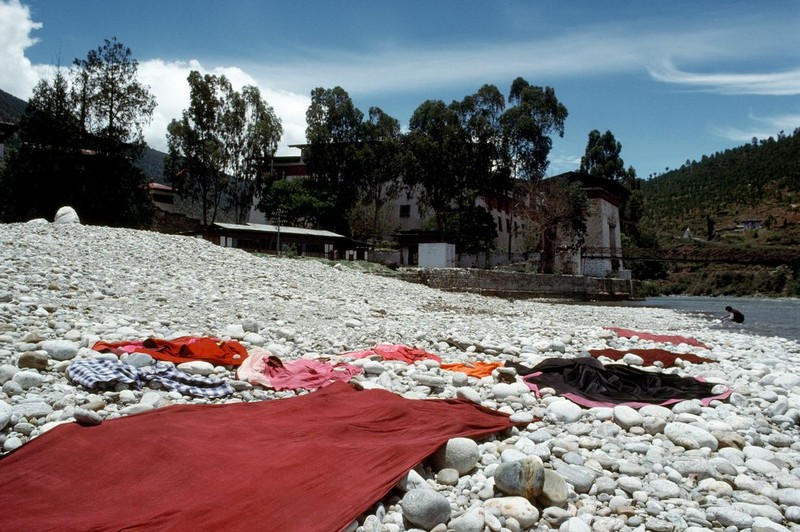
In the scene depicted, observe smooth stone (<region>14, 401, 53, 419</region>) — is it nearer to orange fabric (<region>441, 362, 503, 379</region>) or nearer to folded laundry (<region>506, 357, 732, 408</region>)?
orange fabric (<region>441, 362, 503, 379</region>)

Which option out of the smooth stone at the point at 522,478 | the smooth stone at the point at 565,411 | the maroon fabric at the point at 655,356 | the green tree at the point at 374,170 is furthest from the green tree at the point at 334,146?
the smooth stone at the point at 522,478

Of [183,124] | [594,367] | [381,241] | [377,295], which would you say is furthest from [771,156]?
[594,367]

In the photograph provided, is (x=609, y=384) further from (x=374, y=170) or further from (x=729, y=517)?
(x=374, y=170)

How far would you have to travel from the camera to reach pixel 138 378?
4922mm

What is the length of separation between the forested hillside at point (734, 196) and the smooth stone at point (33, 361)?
6706 centimetres

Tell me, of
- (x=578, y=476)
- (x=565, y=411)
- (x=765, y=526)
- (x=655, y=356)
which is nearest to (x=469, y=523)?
(x=578, y=476)

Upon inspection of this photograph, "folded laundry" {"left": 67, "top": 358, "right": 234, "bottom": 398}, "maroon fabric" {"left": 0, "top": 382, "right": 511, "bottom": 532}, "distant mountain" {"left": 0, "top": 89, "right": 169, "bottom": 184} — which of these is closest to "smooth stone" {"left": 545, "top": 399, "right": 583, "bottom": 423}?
"maroon fabric" {"left": 0, "top": 382, "right": 511, "bottom": 532}

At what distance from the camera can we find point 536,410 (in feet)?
16.4

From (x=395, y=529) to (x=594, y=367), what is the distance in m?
4.05

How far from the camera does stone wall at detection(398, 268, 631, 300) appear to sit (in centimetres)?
2694

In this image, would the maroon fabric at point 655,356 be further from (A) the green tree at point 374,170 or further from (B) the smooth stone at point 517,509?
(A) the green tree at point 374,170

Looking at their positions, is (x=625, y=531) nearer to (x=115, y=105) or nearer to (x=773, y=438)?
(x=773, y=438)

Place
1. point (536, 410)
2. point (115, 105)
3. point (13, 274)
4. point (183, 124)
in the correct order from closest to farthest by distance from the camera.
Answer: point (536, 410) → point (13, 274) → point (115, 105) → point (183, 124)

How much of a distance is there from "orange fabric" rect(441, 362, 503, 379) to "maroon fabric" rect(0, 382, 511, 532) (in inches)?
81.9
